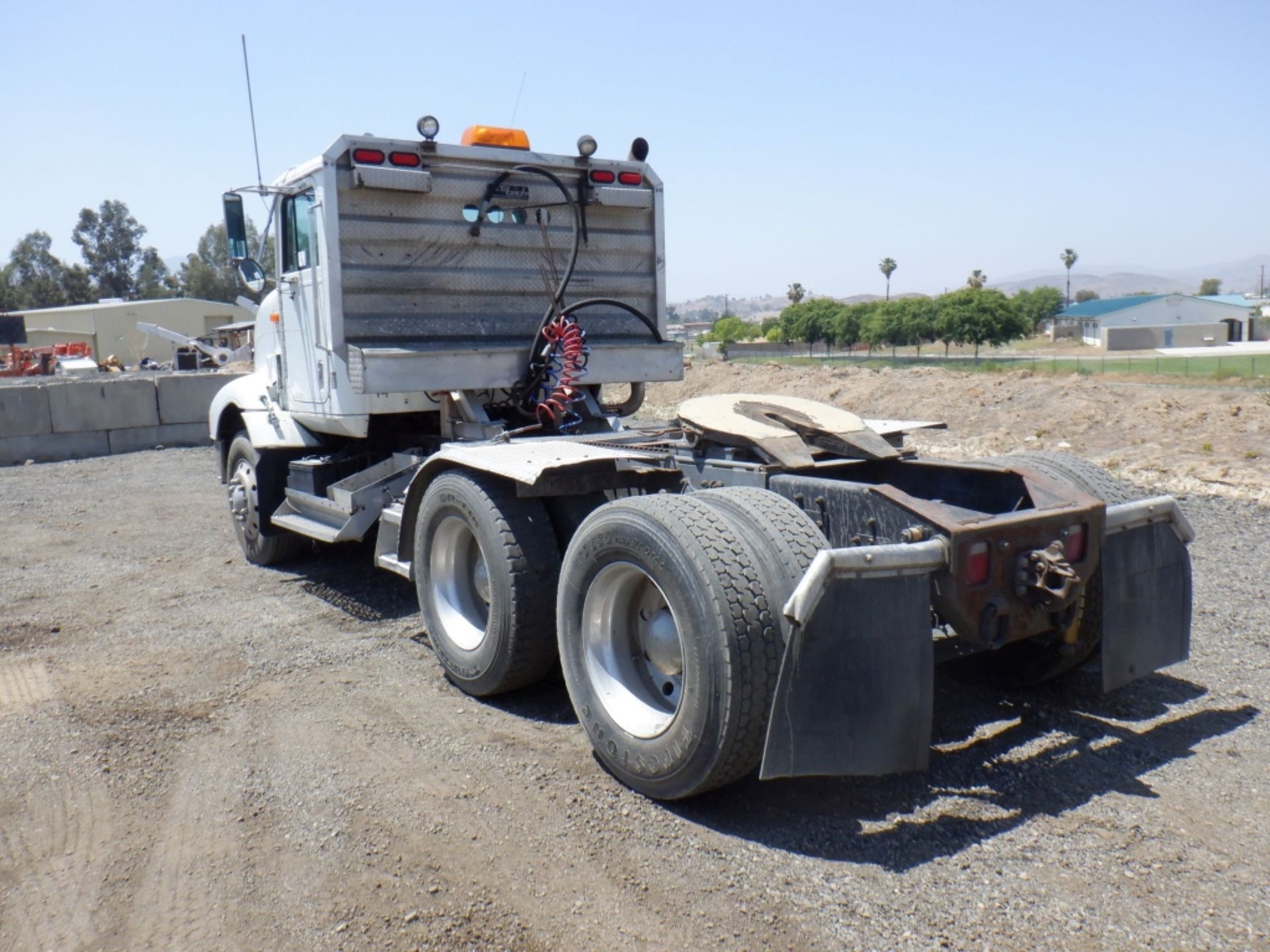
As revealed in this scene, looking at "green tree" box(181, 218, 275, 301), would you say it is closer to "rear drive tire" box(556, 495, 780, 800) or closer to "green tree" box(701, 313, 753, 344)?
"green tree" box(701, 313, 753, 344)

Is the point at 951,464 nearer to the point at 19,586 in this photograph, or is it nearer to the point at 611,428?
the point at 611,428

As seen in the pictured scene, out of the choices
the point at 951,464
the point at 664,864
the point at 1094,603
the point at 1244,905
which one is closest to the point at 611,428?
the point at 951,464

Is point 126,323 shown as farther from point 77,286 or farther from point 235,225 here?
point 235,225

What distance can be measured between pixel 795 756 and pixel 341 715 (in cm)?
242

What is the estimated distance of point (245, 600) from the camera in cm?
720

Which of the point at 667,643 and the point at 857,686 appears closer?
the point at 857,686

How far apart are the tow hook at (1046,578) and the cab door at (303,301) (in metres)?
4.55

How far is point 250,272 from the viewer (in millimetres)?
7418

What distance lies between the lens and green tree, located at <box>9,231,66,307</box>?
3602 inches

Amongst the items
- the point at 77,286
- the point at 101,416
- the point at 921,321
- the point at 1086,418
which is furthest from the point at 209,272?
the point at 1086,418

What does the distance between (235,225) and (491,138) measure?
1816 millimetres

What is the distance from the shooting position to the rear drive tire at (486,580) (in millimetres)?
4770

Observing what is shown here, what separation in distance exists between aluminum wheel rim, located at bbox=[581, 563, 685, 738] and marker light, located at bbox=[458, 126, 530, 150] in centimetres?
376

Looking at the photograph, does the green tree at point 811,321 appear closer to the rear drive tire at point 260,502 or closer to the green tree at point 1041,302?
the green tree at point 1041,302
